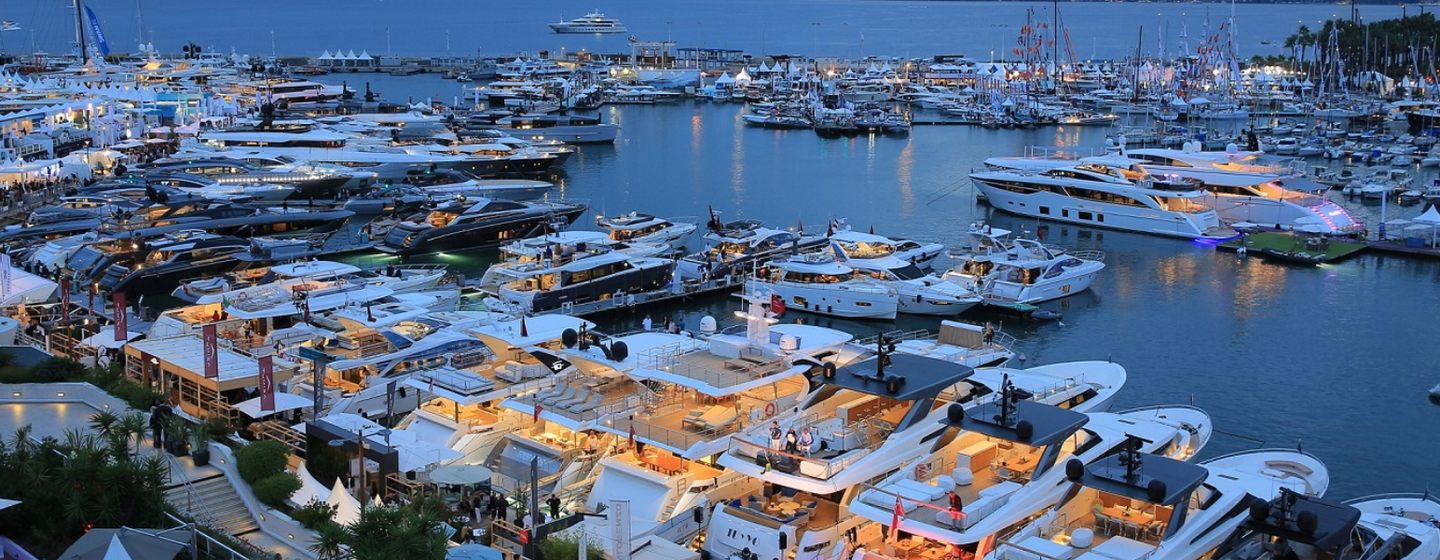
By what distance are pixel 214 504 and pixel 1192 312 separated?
24586 mm

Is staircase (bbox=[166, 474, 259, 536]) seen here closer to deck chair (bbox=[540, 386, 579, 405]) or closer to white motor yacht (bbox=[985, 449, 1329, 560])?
deck chair (bbox=[540, 386, 579, 405])

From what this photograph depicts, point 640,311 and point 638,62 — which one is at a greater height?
point 638,62

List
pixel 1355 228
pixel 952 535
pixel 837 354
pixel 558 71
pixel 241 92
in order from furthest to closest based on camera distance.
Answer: pixel 558 71 → pixel 241 92 → pixel 1355 228 → pixel 837 354 → pixel 952 535

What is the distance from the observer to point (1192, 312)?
32.7m

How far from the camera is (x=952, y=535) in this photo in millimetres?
13961

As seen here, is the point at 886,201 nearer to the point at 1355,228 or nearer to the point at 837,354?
the point at 1355,228

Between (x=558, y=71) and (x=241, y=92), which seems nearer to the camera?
(x=241, y=92)

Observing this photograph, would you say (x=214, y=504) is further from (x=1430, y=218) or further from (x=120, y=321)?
(x=1430, y=218)

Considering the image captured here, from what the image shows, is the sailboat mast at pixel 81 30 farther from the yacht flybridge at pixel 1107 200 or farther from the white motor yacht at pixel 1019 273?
the white motor yacht at pixel 1019 273

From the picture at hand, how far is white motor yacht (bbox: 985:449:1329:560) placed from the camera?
13.7 metres

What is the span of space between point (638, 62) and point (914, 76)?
27135 millimetres

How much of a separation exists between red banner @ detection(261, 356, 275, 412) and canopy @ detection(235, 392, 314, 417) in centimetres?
8

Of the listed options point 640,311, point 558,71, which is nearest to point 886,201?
point 640,311

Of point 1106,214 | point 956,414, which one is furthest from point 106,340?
point 1106,214
